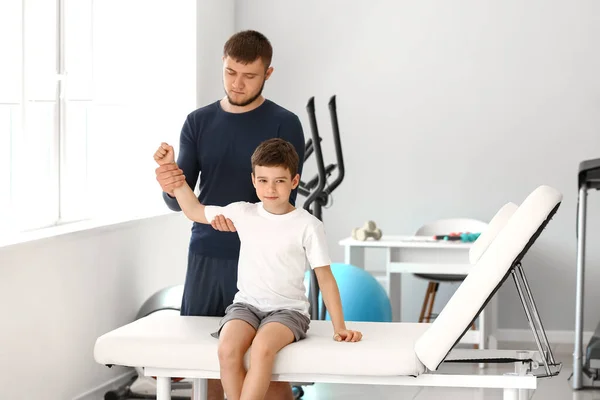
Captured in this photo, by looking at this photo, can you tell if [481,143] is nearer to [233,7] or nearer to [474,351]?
[233,7]

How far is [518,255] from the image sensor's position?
229cm

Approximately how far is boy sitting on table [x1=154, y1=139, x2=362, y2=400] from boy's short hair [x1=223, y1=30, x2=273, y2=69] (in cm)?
26

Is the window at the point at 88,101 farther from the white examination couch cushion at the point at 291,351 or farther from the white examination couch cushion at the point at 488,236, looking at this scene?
the white examination couch cushion at the point at 488,236

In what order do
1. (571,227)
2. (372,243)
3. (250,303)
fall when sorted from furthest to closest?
(571,227) < (372,243) < (250,303)

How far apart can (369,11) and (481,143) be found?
1047mm

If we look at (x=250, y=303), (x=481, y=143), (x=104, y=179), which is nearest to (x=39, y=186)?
(x=104, y=179)

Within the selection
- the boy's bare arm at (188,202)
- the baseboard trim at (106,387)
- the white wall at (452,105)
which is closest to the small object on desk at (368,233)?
the white wall at (452,105)

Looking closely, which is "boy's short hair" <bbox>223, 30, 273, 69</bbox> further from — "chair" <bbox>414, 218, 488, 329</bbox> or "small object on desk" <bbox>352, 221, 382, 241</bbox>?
"chair" <bbox>414, 218, 488, 329</bbox>

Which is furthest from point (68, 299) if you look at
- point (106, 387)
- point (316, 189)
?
point (316, 189)

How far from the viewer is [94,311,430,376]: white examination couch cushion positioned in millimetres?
2287

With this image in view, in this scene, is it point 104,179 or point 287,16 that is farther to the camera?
point 287,16

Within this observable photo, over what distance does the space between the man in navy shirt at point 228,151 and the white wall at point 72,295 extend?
0.86 metres

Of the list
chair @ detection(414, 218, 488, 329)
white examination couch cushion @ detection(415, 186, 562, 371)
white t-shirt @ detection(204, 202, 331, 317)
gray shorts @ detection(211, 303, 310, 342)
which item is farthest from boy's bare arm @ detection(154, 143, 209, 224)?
chair @ detection(414, 218, 488, 329)

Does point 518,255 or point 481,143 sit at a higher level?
point 481,143
